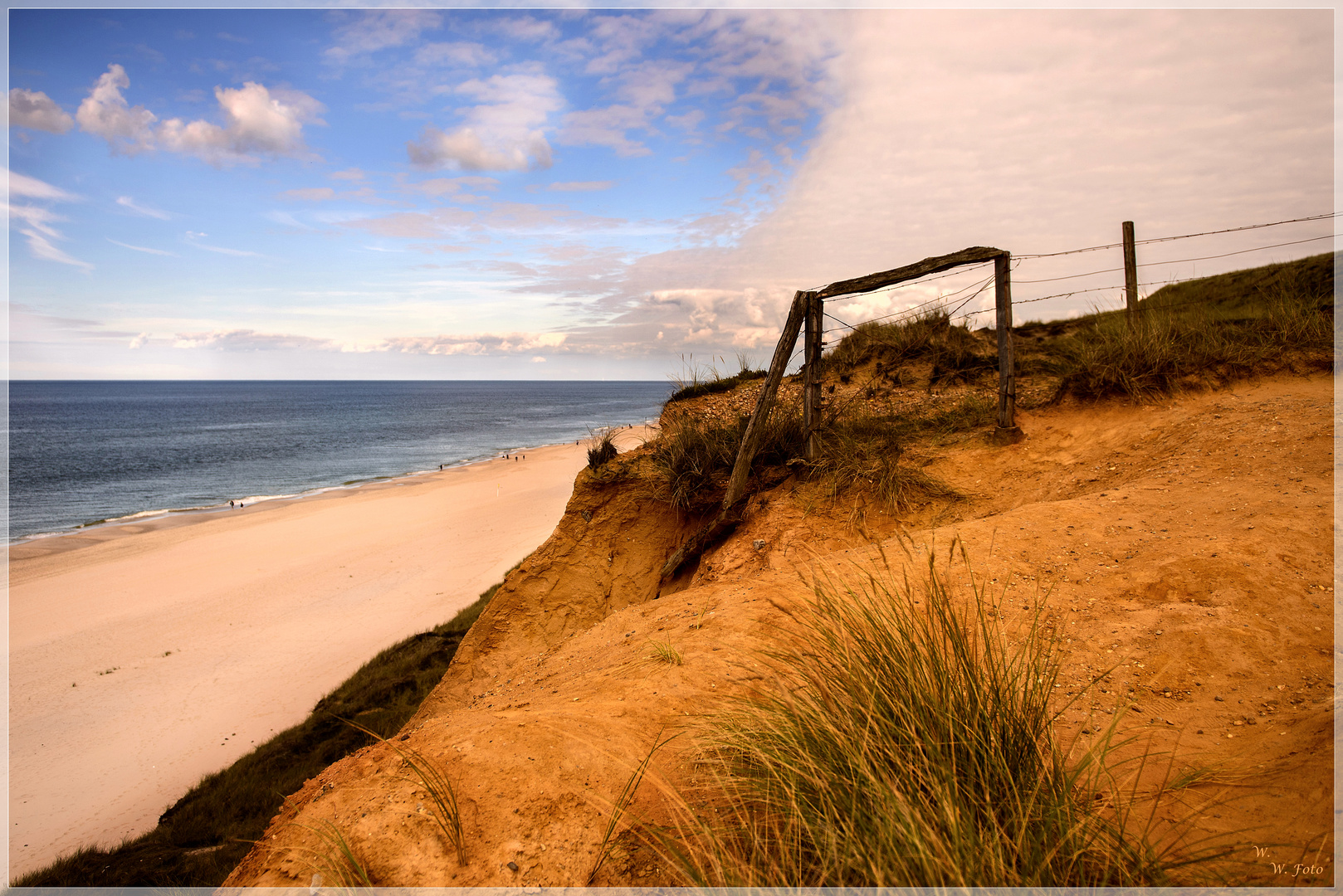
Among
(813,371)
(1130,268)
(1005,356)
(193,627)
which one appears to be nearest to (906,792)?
(813,371)

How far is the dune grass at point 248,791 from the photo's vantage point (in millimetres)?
5352

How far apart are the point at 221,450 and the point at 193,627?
129 ft

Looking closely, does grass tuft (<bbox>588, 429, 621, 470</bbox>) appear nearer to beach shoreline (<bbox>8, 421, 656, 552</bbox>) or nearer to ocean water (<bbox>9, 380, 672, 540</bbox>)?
ocean water (<bbox>9, 380, 672, 540</bbox>)

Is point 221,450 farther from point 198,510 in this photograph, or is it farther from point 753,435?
point 753,435

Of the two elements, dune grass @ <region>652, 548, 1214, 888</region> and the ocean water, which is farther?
the ocean water

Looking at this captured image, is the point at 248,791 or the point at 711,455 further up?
the point at 711,455

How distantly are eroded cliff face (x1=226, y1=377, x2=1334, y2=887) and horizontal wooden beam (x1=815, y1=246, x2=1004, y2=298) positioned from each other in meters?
2.44

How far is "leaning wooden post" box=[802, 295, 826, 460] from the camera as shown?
7734 mm

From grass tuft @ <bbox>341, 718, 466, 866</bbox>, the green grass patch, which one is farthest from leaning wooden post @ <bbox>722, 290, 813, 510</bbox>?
grass tuft @ <bbox>341, 718, 466, 866</bbox>

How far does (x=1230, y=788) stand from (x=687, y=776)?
6.76 feet

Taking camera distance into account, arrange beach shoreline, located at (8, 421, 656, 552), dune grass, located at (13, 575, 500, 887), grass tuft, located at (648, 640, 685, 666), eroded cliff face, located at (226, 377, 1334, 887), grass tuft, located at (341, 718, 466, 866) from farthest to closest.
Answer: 1. beach shoreline, located at (8, 421, 656, 552)
2. dune grass, located at (13, 575, 500, 887)
3. grass tuft, located at (648, 640, 685, 666)
4. grass tuft, located at (341, 718, 466, 866)
5. eroded cliff face, located at (226, 377, 1334, 887)

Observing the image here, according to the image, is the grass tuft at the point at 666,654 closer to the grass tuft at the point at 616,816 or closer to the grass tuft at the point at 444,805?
the grass tuft at the point at 616,816

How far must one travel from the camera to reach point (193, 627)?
1280 centimetres

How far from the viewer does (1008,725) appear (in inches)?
85.5
